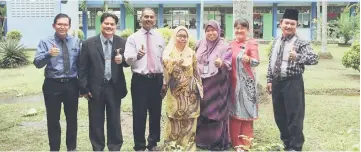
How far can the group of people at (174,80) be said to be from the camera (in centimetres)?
445

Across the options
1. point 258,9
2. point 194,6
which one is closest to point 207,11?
point 194,6

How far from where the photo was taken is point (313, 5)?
93.0 feet

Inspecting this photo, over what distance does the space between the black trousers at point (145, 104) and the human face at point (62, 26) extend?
82 centimetres

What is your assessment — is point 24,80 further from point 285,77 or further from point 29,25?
point 29,25

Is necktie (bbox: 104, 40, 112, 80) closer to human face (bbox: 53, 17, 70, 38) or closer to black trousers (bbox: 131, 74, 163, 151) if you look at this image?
black trousers (bbox: 131, 74, 163, 151)

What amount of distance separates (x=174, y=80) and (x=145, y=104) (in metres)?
0.46

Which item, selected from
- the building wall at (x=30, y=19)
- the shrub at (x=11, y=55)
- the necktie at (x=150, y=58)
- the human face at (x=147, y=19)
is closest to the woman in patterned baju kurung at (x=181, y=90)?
the necktie at (x=150, y=58)

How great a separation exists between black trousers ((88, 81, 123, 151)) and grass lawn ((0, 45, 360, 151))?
0.49 m

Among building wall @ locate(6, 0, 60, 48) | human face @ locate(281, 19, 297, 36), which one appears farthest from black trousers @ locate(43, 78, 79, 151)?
building wall @ locate(6, 0, 60, 48)

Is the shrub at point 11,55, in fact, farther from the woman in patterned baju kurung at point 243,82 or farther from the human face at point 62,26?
the woman in patterned baju kurung at point 243,82

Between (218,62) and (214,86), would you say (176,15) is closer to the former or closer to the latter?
(214,86)

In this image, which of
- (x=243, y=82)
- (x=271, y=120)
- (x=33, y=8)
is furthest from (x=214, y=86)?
(x=33, y=8)

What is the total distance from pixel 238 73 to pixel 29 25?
810 inches

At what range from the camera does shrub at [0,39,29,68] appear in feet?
49.9
